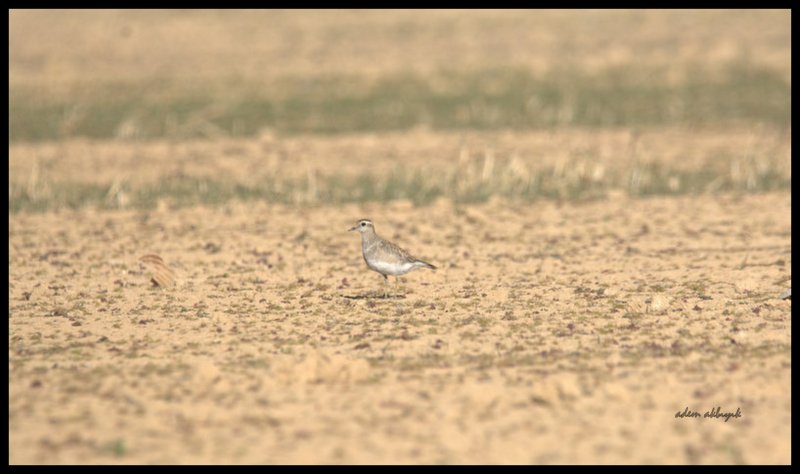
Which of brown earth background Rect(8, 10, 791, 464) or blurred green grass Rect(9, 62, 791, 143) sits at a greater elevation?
blurred green grass Rect(9, 62, 791, 143)

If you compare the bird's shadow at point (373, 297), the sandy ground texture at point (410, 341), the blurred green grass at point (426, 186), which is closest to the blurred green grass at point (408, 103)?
the blurred green grass at point (426, 186)

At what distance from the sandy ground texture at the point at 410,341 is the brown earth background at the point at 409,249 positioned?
3 cm

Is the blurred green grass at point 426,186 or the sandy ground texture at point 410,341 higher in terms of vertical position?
the blurred green grass at point 426,186

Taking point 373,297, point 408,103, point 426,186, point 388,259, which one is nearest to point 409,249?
point 373,297

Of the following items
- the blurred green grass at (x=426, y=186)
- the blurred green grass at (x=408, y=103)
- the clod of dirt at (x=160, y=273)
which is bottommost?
the clod of dirt at (x=160, y=273)

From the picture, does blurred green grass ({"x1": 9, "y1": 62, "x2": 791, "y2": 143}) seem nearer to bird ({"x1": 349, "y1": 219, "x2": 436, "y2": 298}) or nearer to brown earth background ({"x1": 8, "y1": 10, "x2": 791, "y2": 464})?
brown earth background ({"x1": 8, "y1": 10, "x2": 791, "y2": 464})

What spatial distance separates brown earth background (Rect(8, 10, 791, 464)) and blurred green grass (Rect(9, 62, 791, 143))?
11 cm

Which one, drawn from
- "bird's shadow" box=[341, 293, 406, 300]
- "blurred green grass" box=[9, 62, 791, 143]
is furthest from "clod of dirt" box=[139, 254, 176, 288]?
"blurred green grass" box=[9, 62, 791, 143]

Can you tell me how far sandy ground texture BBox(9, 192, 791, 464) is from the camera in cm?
830

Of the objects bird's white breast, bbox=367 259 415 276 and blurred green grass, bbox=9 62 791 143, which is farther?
blurred green grass, bbox=9 62 791 143

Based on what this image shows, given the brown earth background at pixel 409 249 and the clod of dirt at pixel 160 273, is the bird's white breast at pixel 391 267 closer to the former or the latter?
the brown earth background at pixel 409 249

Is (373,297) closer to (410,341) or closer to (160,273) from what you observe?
(410,341)

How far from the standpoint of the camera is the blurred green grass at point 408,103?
86.2 feet
